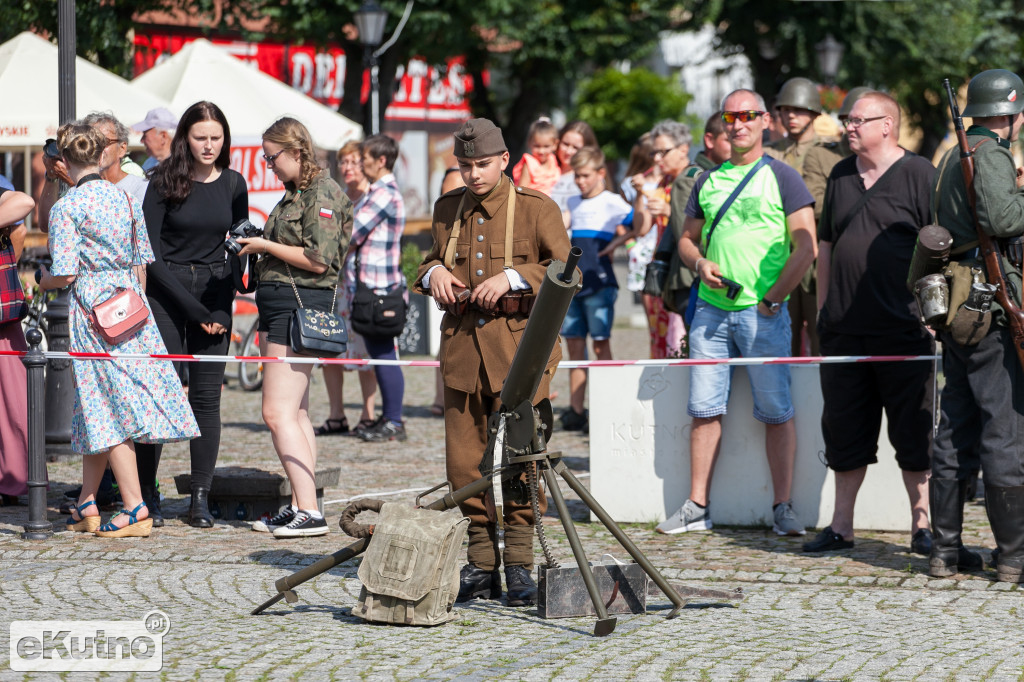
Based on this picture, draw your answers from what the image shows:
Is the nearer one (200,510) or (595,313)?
(200,510)

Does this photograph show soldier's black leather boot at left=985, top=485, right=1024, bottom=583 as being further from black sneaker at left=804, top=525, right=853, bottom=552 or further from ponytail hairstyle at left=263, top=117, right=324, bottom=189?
ponytail hairstyle at left=263, top=117, right=324, bottom=189

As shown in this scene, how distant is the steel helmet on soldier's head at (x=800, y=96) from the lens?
934 cm

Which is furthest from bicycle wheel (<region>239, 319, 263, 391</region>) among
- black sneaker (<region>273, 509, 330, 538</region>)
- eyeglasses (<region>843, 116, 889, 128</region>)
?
eyeglasses (<region>843, 116, 889, 128</region>)

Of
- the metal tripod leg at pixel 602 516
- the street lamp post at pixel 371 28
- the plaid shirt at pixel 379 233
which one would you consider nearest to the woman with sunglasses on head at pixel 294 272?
the metal tripod leg at pixel 602 516

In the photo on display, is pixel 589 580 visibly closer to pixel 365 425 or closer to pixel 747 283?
pixel 747 283

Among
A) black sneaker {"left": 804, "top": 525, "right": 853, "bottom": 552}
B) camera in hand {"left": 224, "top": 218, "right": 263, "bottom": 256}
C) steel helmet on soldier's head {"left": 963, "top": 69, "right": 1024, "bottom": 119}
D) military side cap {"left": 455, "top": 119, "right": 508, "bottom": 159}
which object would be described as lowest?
black sneaker {"left": 804, "top": 525, "right": 853, "bottom": 552}

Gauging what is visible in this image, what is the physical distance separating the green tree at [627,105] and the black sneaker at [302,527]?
37.9 metres

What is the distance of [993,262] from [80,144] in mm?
4303

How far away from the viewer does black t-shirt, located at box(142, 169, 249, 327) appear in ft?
24.2

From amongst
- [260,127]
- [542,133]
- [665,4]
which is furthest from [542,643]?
[665,4]

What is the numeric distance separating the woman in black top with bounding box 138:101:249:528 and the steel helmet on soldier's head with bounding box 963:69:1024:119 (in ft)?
11.9

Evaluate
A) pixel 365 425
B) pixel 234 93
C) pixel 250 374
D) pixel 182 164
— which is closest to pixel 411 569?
pixel 182 164

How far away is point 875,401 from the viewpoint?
7102 millimetres

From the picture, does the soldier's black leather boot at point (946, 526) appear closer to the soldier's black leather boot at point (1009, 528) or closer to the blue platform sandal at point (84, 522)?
the soldier's black leather boot at point (1009, 528)
